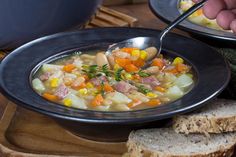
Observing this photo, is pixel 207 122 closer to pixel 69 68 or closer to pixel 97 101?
pixel 97 101

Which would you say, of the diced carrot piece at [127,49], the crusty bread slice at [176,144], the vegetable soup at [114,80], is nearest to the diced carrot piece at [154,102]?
the vegetable soup at [114,80]

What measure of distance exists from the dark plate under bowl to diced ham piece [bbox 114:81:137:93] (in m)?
0.65

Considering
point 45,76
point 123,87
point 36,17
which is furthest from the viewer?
point 36,17

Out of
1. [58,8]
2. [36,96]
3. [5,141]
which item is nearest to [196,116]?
[36,96]

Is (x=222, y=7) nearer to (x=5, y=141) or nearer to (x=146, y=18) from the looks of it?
(x=146, y=18)

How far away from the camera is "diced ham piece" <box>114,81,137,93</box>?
2.31 metres

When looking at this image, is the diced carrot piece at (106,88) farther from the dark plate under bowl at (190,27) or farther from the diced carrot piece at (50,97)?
the dark plate under bowl at (190,27)

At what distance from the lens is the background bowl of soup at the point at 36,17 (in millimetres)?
2758

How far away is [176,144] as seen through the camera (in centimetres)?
216

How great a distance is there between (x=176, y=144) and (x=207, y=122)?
15cm

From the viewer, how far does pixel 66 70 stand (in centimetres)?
250

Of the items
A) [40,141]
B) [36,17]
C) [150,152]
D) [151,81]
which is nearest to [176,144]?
[150,152]

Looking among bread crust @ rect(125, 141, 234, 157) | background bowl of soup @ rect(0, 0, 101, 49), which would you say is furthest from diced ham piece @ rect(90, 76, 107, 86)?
background bowl of soup @ rect(0, 0, 101, 49)

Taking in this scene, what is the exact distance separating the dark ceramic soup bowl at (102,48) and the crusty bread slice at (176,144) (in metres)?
0.05
